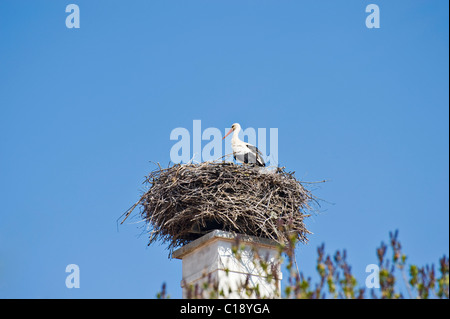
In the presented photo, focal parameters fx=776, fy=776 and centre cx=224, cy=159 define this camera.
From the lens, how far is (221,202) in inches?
386

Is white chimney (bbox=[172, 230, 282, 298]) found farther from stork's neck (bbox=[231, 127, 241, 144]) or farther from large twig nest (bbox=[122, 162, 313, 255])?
stork's neck (bbox=[231, 127, 241, 144])

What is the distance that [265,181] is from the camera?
10.4 meters

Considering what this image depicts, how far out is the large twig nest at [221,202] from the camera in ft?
32.3

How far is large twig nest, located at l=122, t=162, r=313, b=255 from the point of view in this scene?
986cm

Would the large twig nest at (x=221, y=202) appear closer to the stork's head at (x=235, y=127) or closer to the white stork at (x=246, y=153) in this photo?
the white stork at (x=246, y=153)

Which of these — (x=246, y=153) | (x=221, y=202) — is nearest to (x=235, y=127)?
(x=246, y=153)

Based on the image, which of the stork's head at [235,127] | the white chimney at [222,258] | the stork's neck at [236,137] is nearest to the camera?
the white chimney at [222,258]

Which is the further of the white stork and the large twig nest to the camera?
the white stork

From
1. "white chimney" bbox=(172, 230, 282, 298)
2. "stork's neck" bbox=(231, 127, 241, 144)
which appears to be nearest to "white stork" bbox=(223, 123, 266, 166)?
"stork's neck" bbox=(231, 127, 241, 144)

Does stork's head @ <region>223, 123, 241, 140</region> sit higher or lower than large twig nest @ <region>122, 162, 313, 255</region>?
higher

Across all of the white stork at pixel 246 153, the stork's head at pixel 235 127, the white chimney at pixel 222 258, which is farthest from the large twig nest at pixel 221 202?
the stork's head at pixel 235 127
